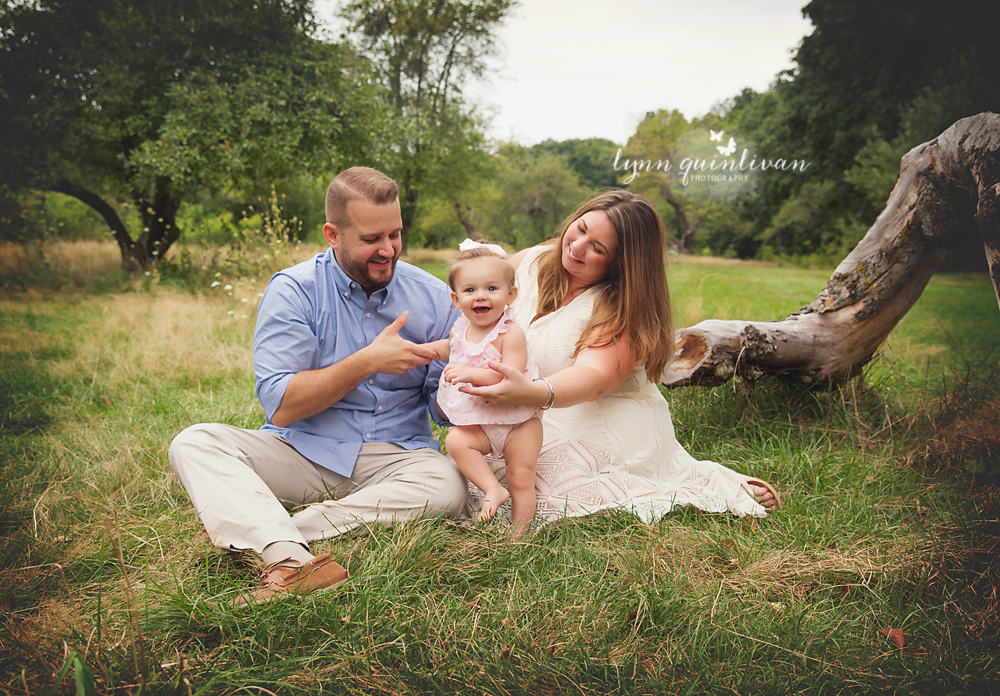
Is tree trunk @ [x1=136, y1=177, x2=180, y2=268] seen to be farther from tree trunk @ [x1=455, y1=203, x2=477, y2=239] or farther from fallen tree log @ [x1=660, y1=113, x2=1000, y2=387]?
tree trunk @ [x1=455, y1=203, x2=477, y2=239]

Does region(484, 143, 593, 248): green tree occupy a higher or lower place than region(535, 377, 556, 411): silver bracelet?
higher

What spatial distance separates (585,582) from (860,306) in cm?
269

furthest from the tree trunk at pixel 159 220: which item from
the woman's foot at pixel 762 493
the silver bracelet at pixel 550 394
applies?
the woman's foot at pixel 762 493

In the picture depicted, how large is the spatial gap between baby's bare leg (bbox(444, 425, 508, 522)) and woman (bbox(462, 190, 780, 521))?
0.92 feet

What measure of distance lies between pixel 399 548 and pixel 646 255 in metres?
1.72

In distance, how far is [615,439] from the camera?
284 cm

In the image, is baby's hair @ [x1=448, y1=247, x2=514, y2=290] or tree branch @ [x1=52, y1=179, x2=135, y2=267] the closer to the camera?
baby's hair @ [x1=448, y1=247, x2=514, y2=290]

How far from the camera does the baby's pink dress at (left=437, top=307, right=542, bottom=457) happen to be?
2.53m

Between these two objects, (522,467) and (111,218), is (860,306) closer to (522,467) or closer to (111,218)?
(522,467)

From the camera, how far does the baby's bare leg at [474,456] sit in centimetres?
251

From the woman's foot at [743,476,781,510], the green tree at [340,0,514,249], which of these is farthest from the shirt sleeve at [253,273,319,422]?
the green tree at [340,0,514,249]

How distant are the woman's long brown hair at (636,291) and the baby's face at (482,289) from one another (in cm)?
49

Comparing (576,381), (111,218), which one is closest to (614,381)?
(576,381)

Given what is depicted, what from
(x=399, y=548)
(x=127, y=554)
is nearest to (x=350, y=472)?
(x=399, y=548)
